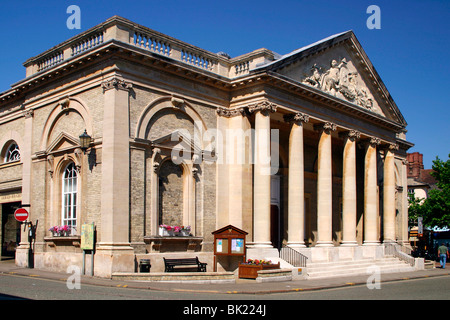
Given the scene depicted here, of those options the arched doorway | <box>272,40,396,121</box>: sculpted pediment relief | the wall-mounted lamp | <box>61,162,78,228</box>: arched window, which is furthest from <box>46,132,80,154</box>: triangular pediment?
<box>272,40,396,121</box>: sculpted pediment relief

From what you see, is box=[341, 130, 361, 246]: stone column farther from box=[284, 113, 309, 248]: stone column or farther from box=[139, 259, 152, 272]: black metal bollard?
box=[139, 259, 152, 272]: black metal bollard

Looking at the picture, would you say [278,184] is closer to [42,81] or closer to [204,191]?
[204,191]

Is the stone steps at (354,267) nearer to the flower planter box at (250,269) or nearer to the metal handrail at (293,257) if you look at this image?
the metal handrail at (293,257)

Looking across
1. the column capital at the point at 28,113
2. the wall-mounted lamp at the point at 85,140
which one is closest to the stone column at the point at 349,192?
the wall-mounted lamp at the point at 85,140

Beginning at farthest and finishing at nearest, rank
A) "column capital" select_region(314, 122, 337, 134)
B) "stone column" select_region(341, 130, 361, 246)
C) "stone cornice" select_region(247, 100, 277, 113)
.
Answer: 1. "stone column" select_region(341, 130, 361, 246)
2. "column capital" select_region(314, 122, 337, 134)
3. "stone cornice" select_region(247, 100, 277, 113)

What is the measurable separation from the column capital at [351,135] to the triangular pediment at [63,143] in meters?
15.4

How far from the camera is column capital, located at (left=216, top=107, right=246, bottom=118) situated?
25.7 m

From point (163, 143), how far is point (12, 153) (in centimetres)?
1108

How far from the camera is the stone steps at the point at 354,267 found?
79.4 feet

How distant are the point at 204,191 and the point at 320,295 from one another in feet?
29.7

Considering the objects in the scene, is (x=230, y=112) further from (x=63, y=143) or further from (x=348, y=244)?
(x=348, y=244)

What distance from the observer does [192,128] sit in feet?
81.0

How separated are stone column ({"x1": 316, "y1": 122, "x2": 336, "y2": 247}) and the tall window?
12229mm
